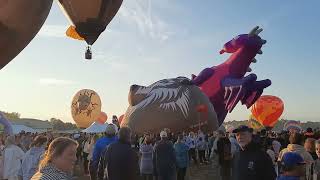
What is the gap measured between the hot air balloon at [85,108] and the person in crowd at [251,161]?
23.3 meters

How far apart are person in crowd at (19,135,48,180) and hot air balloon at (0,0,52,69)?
503cm

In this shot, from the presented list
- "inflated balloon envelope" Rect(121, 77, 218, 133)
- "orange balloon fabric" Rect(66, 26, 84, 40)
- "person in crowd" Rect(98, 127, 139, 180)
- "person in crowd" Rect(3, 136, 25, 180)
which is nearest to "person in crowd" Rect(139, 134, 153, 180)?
"person in crowd" Rect(3, 136, 25, 180)

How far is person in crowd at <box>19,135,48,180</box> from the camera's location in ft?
22.0

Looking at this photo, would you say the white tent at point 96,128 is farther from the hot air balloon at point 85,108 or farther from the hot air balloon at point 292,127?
the hot air balloon at point 292,127

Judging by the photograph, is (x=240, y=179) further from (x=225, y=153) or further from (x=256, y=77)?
(x=256, y=77)

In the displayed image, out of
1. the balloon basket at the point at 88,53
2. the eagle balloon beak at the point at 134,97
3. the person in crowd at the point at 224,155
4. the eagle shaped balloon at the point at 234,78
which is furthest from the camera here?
the eagle shaped balloon at the point at 234,78

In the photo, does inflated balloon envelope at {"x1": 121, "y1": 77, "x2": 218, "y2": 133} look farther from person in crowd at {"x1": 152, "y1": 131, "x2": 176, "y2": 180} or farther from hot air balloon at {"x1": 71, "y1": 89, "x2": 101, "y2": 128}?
person in crowd at {"x1": 152, "y1": 131, "x2": 176, "y2": 180}

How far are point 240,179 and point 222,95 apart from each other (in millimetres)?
17708

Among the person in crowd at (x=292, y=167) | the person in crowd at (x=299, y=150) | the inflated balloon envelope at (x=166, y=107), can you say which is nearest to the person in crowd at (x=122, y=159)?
the person in crowd at (x=299, y=150)

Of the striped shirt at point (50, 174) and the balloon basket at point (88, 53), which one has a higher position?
the balloon basket at point (88, 53)

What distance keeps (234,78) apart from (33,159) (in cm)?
1652

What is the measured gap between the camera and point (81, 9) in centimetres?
205

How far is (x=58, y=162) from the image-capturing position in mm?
2783

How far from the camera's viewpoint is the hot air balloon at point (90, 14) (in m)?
2.03
